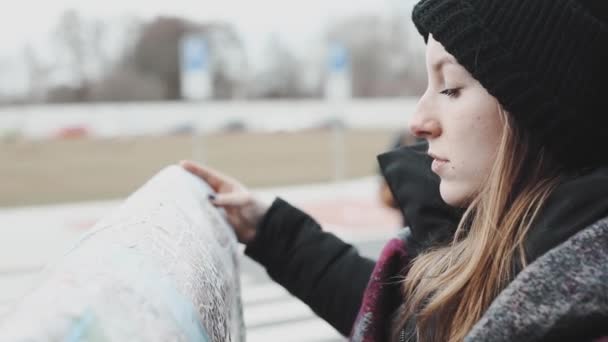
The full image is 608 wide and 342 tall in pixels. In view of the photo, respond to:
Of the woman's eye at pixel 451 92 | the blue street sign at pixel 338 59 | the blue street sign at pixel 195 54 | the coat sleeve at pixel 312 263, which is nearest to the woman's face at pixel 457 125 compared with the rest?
the woman's eye at pixel 451 92

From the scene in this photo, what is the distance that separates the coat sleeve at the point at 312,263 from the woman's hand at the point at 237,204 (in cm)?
3

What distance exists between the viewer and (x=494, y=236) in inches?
44.5

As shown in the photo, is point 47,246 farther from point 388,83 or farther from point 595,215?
point 388,83

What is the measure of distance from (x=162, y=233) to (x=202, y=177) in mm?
733

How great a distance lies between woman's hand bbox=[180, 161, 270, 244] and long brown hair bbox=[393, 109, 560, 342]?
67 centimetres

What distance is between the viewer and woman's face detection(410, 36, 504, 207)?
3.72 ft

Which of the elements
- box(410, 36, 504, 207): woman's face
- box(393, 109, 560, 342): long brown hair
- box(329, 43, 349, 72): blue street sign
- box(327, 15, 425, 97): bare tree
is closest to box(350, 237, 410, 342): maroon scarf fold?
box(393, 109, 560, 342): long brown hair

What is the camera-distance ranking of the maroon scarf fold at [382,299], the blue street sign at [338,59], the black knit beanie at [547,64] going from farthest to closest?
the blue street sign at [338,59] < the maroon scarf fold at [382,299] < the black knit beanie at [547,64]

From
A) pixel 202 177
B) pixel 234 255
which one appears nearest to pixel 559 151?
pixel 234 255

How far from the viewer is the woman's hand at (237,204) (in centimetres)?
174

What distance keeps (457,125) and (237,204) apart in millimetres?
743

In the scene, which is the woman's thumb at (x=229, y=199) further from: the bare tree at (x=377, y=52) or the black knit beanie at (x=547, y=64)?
the bare tree at (x=377, y=52)

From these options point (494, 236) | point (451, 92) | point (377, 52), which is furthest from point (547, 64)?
point (377, 52)

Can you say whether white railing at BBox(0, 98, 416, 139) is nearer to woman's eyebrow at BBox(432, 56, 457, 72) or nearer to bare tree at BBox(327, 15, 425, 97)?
bare tree at BBox(327, 15, 425, 97)
